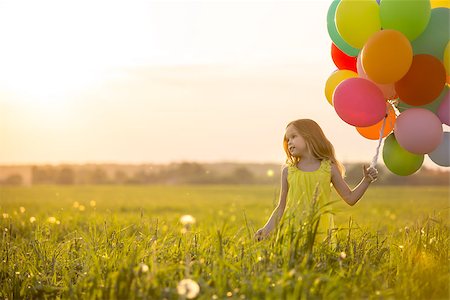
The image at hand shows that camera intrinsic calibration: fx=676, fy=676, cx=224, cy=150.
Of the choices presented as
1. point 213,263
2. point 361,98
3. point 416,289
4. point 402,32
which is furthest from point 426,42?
point 213,263

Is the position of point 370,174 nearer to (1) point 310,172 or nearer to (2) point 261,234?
(1) point 310,172

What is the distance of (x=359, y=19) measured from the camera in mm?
5664

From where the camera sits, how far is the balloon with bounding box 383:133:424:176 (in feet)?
19.8

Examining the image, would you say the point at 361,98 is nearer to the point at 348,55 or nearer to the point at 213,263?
the point at 348,55

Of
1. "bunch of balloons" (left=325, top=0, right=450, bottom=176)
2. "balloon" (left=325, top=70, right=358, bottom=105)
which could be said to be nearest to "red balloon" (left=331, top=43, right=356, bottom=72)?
"balloon" (left=325, top=70, right=358, bottom=105)

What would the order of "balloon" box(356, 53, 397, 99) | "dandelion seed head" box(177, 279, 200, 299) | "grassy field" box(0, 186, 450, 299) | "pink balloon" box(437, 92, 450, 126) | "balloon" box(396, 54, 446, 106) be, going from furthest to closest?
"pink balloon" box(437, 92, 450, 126), "balloon" box(356, 53, 397, 99), "balloon" box(396, 54, 446, 106), "grassy field" box(0, 186, 450, 299), "dandelion seed head" box(177, 279, 200, 299)

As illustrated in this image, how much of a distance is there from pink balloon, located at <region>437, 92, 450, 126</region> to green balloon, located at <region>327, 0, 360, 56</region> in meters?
0.88

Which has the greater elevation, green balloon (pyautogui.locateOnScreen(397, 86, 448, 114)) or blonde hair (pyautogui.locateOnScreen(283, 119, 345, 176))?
green balloon (pyautogui.locateOnScreen(397, 86, 448, 114))

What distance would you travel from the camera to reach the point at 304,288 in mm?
3928

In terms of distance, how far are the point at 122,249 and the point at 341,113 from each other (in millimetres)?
2174

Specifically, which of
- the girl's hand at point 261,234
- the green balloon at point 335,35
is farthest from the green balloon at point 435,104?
the girl's hand at point 261,234

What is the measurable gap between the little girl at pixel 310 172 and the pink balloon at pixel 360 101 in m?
0.39

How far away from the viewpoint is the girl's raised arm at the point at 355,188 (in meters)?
5.39

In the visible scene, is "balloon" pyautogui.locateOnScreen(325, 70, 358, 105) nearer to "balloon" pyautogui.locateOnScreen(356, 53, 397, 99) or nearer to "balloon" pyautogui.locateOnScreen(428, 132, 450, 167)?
Result: "balloon" pyautogui.locateOnScreen(356, 53, 397, 99)
